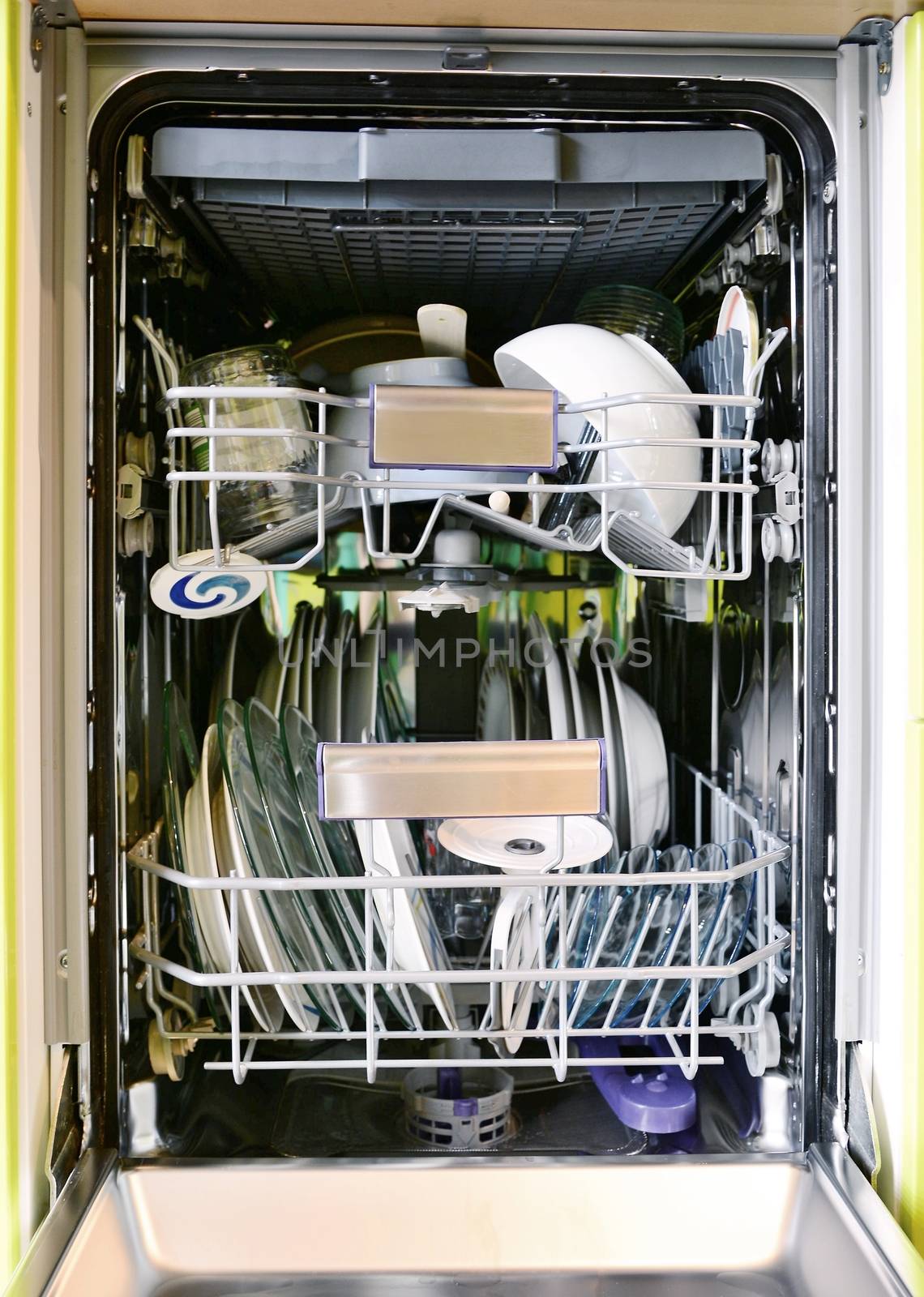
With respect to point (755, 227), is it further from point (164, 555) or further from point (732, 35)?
point (164, 555)

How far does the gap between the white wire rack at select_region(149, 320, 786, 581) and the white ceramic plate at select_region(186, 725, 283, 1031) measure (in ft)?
0.64

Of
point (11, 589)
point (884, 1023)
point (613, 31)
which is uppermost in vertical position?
point (613, 31)

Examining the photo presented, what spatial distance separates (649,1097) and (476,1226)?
210 millimetres

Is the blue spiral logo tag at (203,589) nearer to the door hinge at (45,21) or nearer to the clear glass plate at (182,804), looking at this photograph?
the clear glass plate at (182,804)

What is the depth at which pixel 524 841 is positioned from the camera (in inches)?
35.6

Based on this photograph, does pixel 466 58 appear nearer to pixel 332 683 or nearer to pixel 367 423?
pixel 367 423

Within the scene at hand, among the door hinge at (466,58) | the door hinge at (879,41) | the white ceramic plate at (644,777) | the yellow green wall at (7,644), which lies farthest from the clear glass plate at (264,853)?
the door hinge at (879,41)

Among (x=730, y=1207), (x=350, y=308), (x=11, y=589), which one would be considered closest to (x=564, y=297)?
(x=350, y=308)

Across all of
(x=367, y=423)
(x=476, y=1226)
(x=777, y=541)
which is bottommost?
(x=476, y=1226)

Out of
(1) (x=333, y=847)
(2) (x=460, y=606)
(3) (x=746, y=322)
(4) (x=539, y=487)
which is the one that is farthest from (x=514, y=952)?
(3) (x=746, y=322)

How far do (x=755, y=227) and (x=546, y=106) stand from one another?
210mm

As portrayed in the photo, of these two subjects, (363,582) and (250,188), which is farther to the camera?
(363,582)

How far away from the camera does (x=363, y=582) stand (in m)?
1.12

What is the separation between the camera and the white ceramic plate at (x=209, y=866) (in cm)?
84
